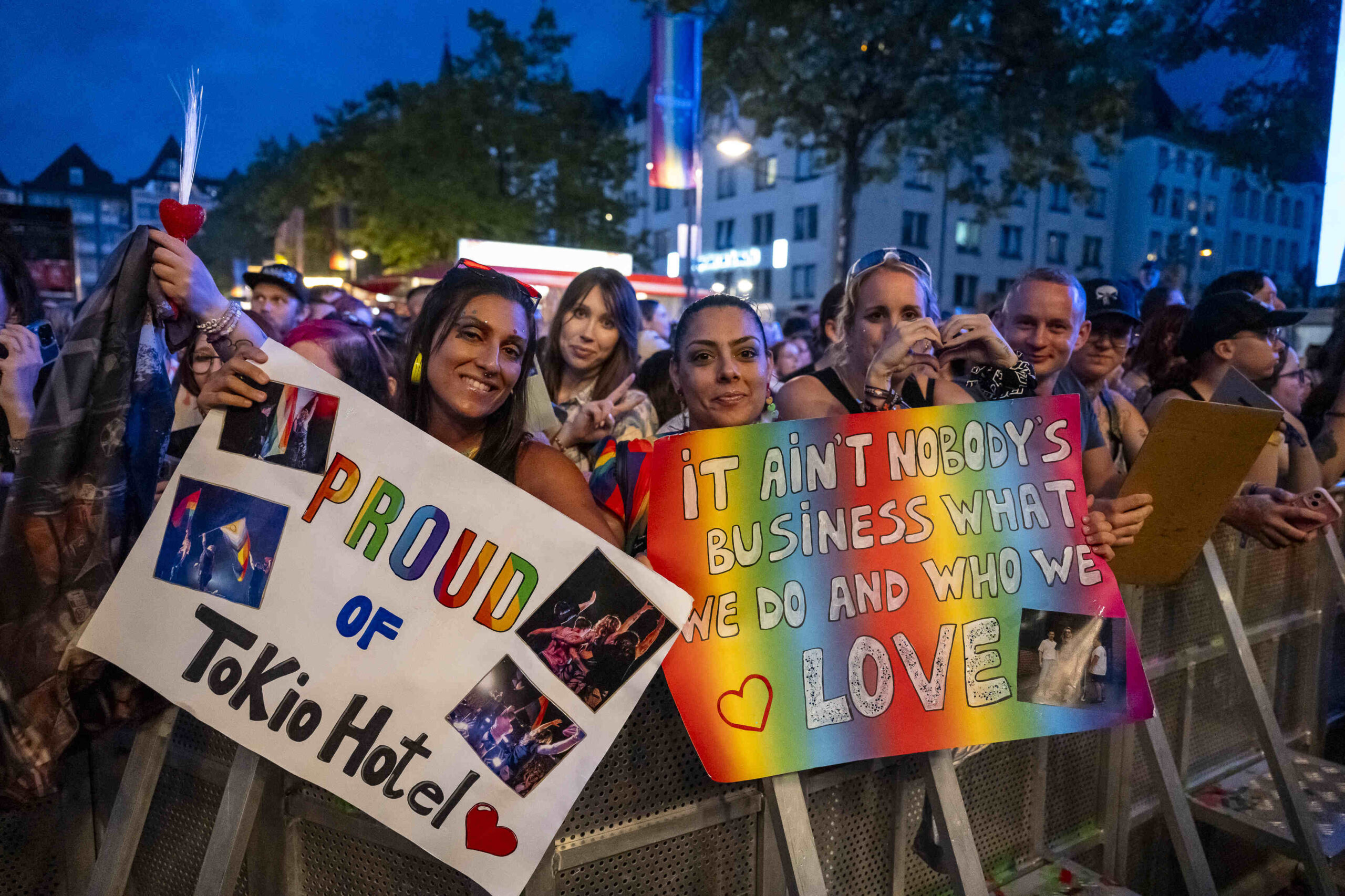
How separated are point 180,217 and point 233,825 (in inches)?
48.4

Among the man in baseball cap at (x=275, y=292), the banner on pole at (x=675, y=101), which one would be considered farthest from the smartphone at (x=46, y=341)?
the banner on pole at (x=675, y=101)

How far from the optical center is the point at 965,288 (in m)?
37.0

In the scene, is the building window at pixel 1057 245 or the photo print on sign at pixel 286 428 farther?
the building window at pixel 1057 245

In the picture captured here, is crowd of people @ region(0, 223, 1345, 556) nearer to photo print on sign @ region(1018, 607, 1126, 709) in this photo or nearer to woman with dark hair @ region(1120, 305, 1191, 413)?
woman with dark hair @ region(1120, 305, 1191, 413)

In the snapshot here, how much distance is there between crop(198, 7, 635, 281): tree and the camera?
950 inches

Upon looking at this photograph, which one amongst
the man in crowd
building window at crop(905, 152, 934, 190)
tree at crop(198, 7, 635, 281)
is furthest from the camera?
building window at crop(905, 152, 934, 190)

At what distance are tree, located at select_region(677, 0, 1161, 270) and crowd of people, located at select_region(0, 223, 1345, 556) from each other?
1422 cm

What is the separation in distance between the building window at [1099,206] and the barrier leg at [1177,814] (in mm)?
43004

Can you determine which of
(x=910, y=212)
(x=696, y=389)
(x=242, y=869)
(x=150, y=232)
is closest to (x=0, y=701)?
(x=242, y=869)

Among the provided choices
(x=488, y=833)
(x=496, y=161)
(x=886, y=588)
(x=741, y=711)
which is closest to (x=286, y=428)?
(x=488, y=833)

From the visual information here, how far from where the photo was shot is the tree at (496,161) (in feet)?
79.2

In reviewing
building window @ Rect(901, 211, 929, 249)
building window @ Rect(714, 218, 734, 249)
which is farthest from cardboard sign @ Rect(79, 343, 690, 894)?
building window @ Rect(714, 218, 734, 249)

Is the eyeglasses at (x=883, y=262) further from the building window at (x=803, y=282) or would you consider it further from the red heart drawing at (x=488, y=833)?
the building window at (x=803, y=282)

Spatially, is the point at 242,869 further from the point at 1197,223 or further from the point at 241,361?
the point at 1197,223
